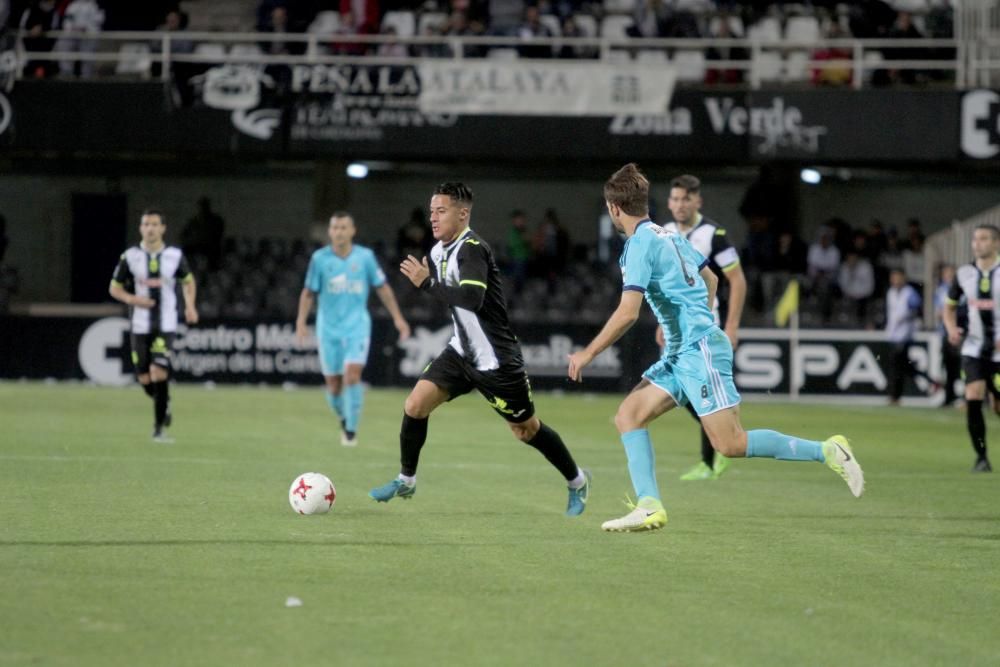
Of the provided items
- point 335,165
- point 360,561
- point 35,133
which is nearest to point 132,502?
point 360,561

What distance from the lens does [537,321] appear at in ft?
87.5

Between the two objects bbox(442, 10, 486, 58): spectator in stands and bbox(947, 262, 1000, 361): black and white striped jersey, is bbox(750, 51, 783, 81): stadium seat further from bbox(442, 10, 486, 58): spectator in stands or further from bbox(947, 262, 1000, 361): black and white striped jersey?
bbox(947, 262, 1000, 361): black and white striped jersey

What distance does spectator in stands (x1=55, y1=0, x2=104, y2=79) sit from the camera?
27.6 metres

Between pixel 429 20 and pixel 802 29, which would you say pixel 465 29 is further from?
pixel 802 29

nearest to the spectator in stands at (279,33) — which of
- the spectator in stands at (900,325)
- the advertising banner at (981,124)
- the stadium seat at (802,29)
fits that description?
the stadium seat at (802,29)

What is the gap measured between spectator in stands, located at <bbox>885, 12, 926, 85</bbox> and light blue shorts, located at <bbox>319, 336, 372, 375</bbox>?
49.2 ft

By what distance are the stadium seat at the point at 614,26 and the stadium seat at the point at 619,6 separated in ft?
0.92

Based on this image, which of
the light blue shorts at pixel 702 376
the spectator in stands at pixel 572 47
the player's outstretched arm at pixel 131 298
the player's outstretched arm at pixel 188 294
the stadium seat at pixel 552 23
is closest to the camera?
the light blue shorts at pixel 702 376

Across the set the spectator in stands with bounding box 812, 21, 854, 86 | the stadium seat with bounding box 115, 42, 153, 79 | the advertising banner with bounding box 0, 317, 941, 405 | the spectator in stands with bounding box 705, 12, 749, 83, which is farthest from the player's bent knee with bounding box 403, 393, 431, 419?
the stadium seat with bounding box 115, 42, 153, 79

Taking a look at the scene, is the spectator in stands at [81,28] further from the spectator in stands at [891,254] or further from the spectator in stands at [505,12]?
the spectator in stands at [891,254]

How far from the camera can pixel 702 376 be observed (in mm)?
8758

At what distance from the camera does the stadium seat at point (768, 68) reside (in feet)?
88.6

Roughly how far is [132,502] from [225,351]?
55.4 ft

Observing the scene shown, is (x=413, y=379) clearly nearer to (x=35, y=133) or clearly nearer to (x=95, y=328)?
(x=95, y=328)
